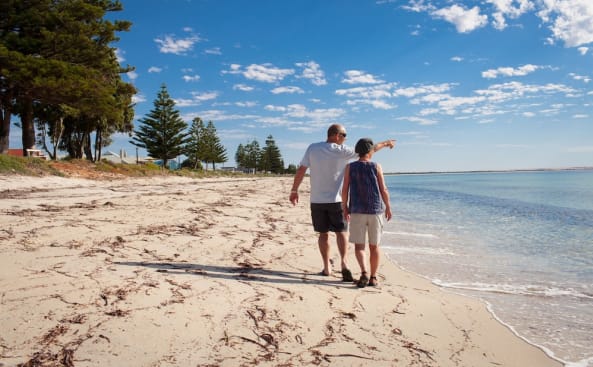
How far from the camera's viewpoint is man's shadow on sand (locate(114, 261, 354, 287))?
362 centimetres

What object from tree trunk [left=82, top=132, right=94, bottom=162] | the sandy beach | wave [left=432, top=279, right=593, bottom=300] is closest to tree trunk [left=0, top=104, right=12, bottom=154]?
tree trunk [left=82, top=132, right=94, bottom=162]

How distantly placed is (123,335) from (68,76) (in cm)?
1965

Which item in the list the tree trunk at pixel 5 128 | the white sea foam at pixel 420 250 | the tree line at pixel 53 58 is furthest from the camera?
the tree trunk at pixel 5 128

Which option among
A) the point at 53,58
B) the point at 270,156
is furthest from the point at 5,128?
the point at 270,156

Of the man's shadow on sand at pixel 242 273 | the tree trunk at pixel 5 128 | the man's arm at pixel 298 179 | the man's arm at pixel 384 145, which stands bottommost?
the man's shadow on sand at pixel 242 273

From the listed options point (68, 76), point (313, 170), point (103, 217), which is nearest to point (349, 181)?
point (313, 170)

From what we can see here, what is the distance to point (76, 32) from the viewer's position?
62.5 ft

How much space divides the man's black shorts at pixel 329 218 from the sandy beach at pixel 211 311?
0.58 m

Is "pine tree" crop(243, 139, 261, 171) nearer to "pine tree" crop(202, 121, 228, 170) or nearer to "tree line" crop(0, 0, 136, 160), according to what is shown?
"pine tree" crop(202, 121, 228, 170)

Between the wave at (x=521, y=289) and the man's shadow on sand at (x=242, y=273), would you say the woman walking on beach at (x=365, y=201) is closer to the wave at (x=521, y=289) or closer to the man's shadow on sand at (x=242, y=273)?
the man's shadow on sand at (x=242, y=273)

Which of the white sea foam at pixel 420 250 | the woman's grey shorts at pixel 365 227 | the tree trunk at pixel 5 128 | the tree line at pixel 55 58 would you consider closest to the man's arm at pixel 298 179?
the woman's grey shorts at pixel 365 227

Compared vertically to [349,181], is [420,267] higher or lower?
lower

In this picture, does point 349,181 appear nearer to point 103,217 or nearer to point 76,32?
point 103,217

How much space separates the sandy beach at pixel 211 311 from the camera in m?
2.11
